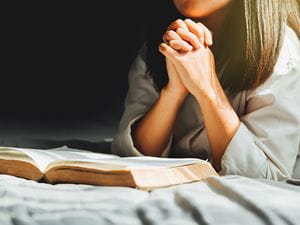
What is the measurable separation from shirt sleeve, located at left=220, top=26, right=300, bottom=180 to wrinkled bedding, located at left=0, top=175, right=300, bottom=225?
0.14m

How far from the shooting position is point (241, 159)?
1.08 meters

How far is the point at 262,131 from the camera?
3.68ft

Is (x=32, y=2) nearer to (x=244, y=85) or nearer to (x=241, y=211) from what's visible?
(x=244, y=85)

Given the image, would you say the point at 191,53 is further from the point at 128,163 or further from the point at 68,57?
the point at 68,57

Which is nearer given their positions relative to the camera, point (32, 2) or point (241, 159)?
point (241, 159)

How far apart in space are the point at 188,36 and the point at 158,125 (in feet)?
0.79

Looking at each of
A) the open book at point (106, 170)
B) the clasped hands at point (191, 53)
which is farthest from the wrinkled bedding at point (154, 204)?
the clasped hands at point (191, 53)

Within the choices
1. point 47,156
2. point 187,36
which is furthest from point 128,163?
point 187,36

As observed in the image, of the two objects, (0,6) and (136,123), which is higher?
(0,6)

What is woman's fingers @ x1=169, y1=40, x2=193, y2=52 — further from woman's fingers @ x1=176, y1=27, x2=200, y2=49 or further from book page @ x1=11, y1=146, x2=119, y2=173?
book page @ x1=11, y1=146, x2=119, y2=173

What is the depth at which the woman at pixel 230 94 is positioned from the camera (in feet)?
3.66

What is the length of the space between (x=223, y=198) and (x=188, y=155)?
439 mm

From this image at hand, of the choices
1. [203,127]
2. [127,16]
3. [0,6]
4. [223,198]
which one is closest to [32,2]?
[0,6]

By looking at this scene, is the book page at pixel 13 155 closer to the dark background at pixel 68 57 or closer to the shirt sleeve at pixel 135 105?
the shirt sleeve at pixel 135 105
